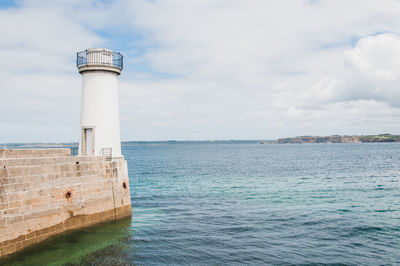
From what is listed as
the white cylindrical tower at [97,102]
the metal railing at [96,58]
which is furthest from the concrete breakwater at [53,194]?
the metal railing at [96,58]

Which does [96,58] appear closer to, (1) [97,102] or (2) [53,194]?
(1) [97,102]

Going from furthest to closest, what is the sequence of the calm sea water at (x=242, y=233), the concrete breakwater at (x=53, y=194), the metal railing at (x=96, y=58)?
1. the metal railing at (x=96, y=58)
2. the calm sea water at (x=242, y=233)
3. the concrete breakwater at (x=53, y=194)

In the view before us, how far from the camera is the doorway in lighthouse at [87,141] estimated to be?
17.2m

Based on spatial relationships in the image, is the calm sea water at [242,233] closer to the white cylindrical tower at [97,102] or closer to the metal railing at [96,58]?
the white cylindrical tower at [97,102]

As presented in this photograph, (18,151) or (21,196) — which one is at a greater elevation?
(18,151)

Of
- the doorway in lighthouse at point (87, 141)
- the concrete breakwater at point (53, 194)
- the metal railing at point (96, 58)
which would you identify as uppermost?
the metal railing at point (96, 58)

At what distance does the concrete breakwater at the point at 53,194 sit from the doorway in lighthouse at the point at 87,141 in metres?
1.30

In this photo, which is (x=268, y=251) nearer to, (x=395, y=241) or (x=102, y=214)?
(x=395, y=241)

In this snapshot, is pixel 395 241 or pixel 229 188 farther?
pixel 229 188

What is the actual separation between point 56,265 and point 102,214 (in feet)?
14.5

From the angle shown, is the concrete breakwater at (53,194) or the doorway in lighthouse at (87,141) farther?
the doorway in lighthouse at (87,141)

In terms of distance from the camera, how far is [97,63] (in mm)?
16812

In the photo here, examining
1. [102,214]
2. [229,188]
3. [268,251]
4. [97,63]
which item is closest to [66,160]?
[102,214]

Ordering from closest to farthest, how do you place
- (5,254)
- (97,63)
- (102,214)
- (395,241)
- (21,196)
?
(5,254), (21,196), (395,241), (102,214), (97,63)
